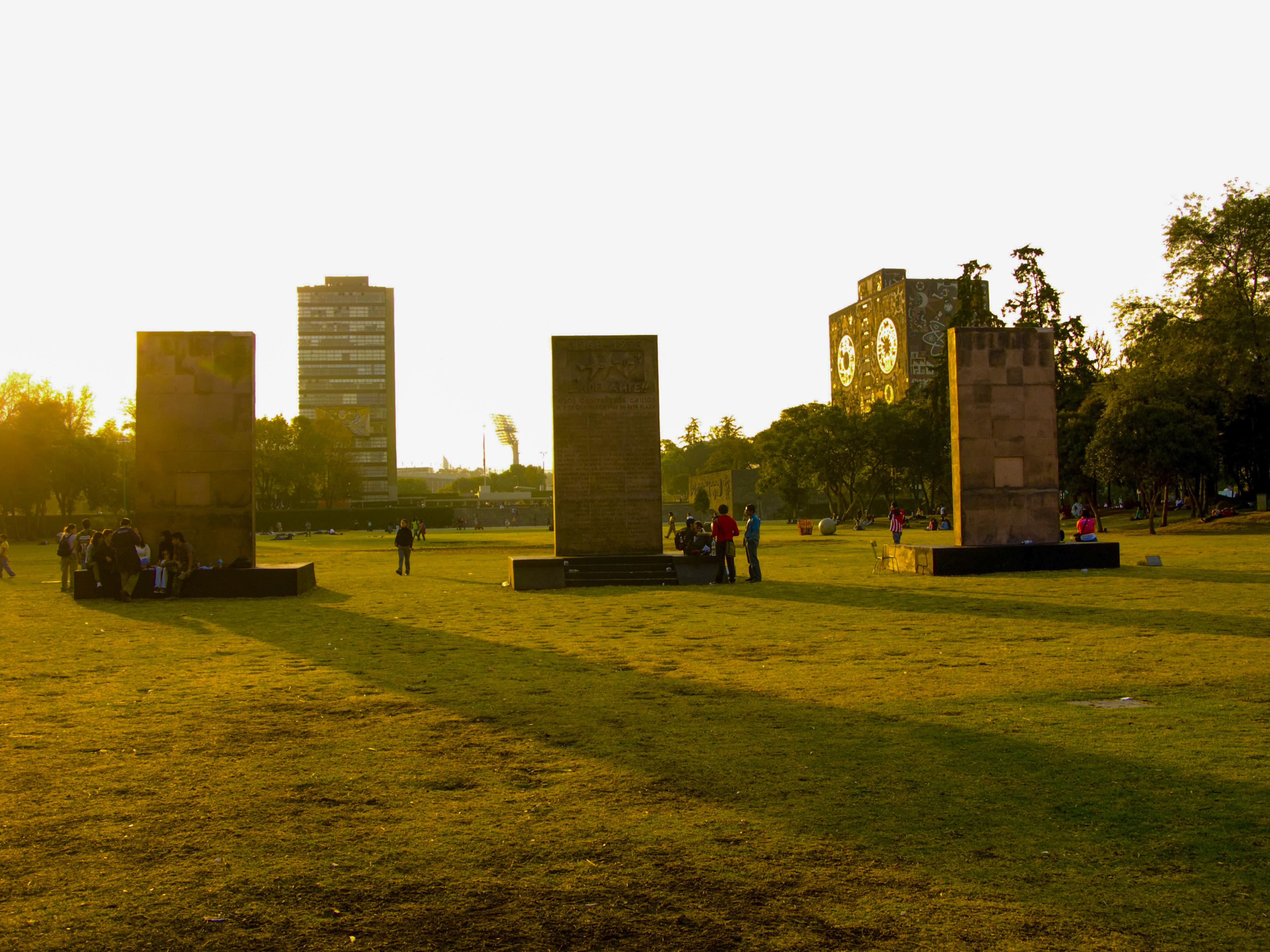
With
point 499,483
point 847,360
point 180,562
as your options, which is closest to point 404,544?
point 180,562

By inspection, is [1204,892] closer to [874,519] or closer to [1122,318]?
[1122,318]

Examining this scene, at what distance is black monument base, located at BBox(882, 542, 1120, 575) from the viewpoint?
20.9 m

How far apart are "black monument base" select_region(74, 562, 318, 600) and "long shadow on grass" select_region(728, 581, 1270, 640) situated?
875 cm

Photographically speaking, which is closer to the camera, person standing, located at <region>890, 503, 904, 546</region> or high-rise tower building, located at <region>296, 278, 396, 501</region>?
person standing, located at <region>890, 503, 904, 546</region>

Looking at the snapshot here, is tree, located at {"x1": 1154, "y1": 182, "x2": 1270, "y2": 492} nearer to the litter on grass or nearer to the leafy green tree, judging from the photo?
the litter on grass

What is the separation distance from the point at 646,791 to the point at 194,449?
17622mm

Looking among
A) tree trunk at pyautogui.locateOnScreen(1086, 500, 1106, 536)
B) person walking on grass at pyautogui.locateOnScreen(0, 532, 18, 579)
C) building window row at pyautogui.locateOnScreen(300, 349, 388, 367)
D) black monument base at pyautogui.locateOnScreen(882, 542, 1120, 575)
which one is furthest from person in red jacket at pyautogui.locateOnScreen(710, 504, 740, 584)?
building window row at pyautogui.locateOnScreen(300, 349, 388, 367)

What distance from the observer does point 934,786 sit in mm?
5676

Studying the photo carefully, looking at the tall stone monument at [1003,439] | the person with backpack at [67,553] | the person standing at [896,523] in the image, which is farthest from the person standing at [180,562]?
the person standing at [896,523]

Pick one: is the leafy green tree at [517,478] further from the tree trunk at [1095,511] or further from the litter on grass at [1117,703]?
the litter on grass at [1117,703]

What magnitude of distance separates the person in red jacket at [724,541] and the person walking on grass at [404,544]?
860cm

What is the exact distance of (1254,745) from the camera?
632 centimetres

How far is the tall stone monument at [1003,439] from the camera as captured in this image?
21.5 meters

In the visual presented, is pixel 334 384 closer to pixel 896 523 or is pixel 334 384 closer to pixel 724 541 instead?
pixel 896 523
